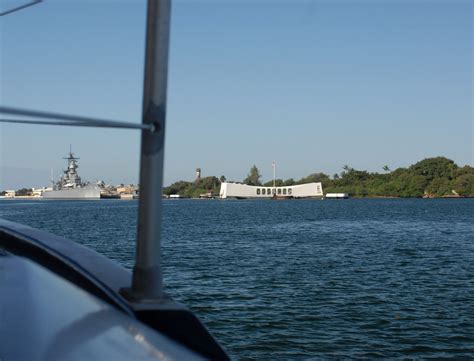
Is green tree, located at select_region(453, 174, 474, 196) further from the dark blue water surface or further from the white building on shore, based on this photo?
the dark blue water surface

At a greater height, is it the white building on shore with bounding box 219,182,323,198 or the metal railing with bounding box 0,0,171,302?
the white building on shore with bounding box 219,182,323,198

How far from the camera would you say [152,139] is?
2555 millimetres

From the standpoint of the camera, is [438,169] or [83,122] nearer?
[83,122]

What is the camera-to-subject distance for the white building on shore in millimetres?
184250

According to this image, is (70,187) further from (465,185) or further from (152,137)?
(152,137)

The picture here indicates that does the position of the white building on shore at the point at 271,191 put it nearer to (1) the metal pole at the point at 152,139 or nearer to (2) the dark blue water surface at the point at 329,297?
(2) the dark blue water surface at the point at 329,297

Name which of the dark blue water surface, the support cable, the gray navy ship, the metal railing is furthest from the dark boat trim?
the gray navy ship

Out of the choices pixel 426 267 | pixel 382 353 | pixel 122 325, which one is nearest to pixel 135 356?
pixel 122 325

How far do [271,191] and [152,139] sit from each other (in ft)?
609

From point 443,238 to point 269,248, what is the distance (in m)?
14.2

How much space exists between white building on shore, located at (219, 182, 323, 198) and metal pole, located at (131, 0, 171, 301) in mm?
181679

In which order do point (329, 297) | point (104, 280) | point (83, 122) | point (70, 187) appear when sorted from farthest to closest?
1. point (70, 187)
2. point (329, 297)
3. point (104, 280)
4. point (83, 122)

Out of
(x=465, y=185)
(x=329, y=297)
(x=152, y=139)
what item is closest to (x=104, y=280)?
(x=152, y=139)

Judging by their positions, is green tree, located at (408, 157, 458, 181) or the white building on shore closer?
the white building on shore
